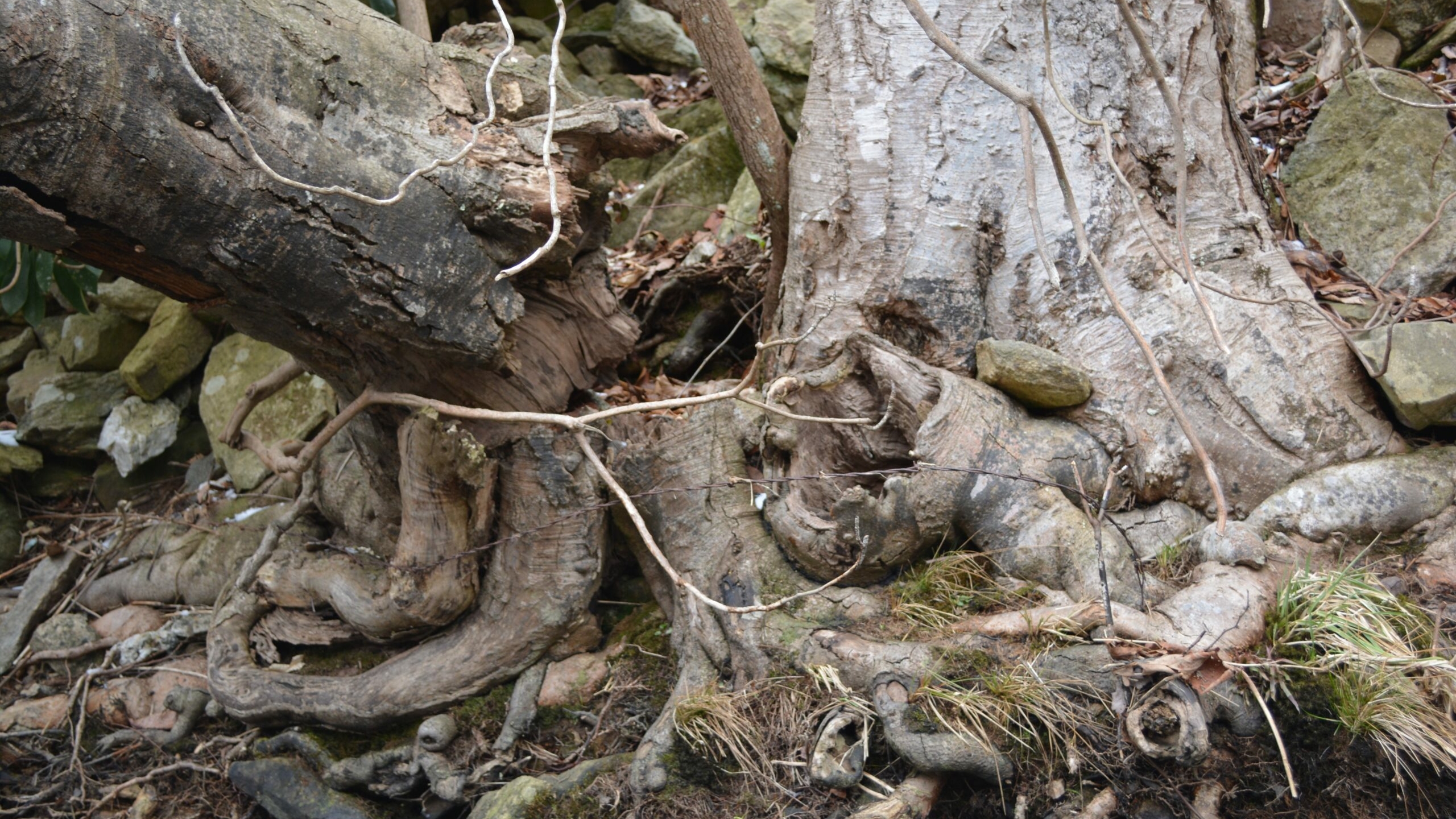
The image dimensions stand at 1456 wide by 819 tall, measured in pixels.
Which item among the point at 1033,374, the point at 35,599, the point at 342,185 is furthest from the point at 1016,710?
the point at 35,599

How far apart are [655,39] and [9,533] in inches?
196

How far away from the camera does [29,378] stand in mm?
5359

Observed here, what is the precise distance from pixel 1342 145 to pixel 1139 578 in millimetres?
2518

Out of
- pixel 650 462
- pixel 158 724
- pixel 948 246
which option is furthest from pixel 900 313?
pixel 158 724

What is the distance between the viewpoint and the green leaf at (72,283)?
175 inches

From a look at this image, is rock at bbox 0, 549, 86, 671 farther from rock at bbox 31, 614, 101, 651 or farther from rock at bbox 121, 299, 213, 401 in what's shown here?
rock at bbox 121, 299, 213, 401

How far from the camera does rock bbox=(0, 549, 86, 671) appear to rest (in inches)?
169

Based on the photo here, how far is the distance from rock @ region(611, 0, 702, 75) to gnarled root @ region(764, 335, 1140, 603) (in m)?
4.29

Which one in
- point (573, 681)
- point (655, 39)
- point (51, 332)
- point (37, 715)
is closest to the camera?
point (573, 681)

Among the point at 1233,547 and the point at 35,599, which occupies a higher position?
the point at 1233,547

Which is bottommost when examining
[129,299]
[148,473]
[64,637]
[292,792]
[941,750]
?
[64,637]

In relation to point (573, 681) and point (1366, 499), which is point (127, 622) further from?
point (1366, 499)

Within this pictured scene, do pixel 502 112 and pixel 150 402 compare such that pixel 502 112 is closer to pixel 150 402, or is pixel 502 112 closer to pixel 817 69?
pixel 817 69

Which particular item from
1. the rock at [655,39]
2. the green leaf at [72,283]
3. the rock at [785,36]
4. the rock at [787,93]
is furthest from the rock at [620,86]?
the green leaf at [72,283]
